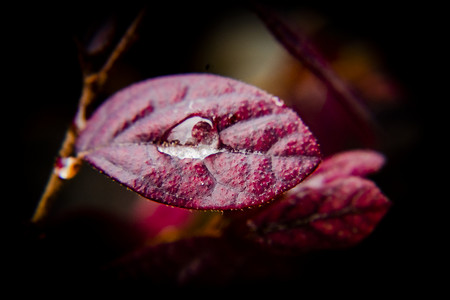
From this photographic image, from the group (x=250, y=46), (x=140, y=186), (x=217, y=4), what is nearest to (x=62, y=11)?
(x=140, y=186)

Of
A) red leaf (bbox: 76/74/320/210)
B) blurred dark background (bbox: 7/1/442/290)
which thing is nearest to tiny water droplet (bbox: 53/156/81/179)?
red leaf (bbox: 76/74/320/210)

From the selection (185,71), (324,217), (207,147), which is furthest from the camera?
(185,71)

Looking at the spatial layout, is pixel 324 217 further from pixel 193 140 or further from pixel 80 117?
pixel 80 117

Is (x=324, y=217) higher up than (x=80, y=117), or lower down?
lower down

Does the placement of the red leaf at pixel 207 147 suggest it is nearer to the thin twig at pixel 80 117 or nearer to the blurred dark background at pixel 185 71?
the thin twig at pixel 80 117

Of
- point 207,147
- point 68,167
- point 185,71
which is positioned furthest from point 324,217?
point 185,71

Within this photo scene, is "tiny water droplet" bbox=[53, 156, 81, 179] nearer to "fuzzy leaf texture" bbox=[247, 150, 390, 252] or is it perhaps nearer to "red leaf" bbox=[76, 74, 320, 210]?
"red leaf" bbox=[76, 74, 320, 210]

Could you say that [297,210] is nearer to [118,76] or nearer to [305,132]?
[305,132]

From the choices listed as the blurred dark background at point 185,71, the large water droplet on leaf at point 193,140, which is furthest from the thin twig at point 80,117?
the large water droplet on leaf at point 193,140
